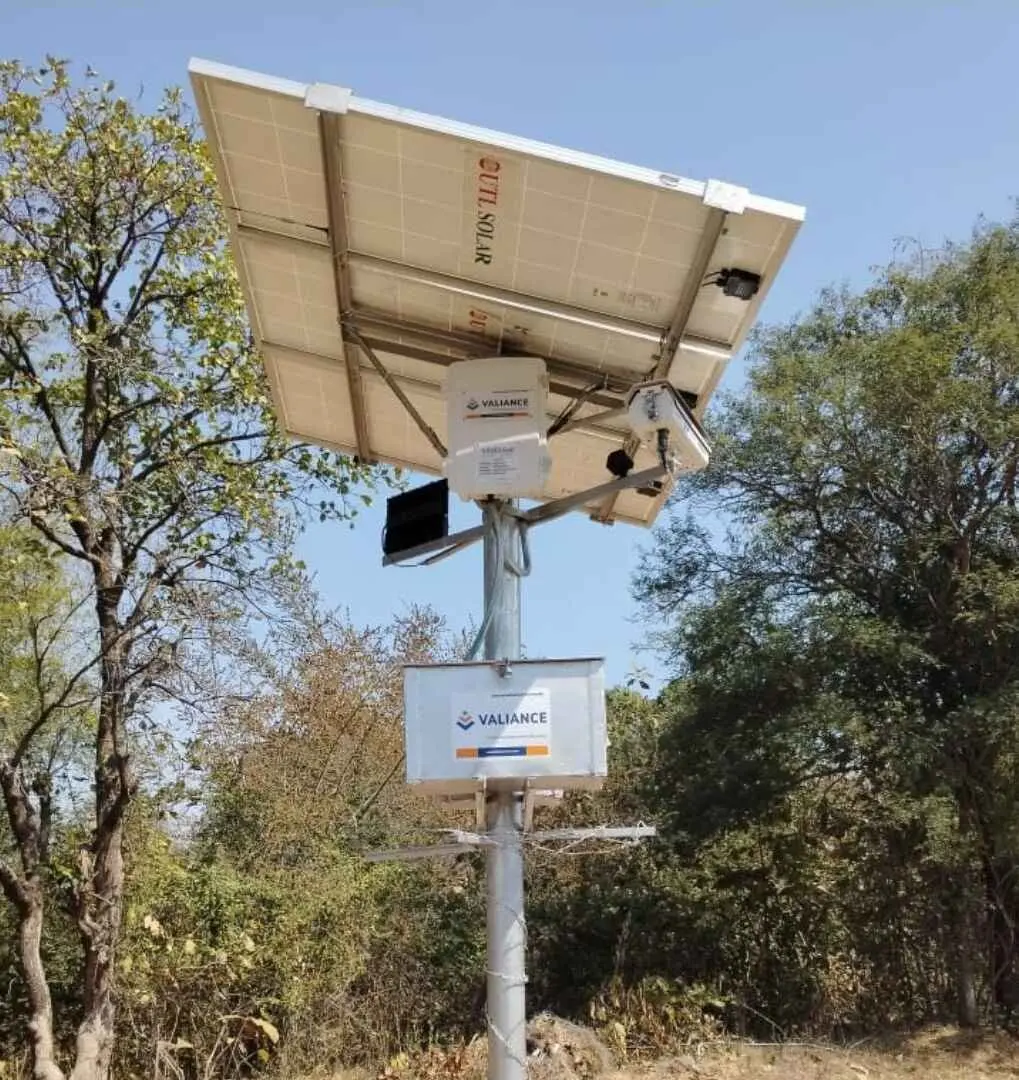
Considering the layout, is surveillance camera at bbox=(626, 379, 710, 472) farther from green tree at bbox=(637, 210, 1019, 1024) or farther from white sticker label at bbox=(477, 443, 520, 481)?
green tree at bbox=(637, 210, 1019, 1024)

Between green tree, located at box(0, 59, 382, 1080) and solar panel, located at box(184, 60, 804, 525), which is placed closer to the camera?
solar panel, located at box(184, 60, 804, 525)

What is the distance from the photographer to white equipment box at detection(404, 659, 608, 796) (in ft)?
13.2

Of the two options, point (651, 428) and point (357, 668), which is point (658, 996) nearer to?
point (357, 668)

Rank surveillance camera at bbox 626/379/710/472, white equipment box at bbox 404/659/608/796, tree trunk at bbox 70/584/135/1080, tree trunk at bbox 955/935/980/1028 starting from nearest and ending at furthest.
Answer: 1. white equipment box at bbox 404/659/608/796
2. surveillance camera at bbox 626/379/710/472
3. tree trunk at bbox 70/584/135/1080
4. tree trunk at bbox 955/935/980/1028

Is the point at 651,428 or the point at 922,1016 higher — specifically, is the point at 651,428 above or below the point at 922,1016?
above

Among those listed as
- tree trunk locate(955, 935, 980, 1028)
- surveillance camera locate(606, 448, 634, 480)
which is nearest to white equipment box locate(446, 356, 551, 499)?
surveillance camera locate(606, 448, 634, 480)

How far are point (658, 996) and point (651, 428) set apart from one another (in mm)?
7841

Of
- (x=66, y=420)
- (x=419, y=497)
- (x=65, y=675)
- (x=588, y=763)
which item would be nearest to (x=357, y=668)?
(x=65, y=675)

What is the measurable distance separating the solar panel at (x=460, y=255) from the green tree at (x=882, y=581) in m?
5.49

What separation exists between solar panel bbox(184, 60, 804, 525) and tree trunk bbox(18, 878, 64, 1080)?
5843 millimetres

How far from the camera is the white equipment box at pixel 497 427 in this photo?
458cm

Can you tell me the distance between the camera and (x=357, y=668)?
45.6 feet

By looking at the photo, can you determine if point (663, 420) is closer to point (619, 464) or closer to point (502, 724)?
point (619, 464)

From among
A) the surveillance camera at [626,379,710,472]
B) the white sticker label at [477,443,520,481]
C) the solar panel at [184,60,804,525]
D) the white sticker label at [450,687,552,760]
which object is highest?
the solar panel at [184,60,804,525]
